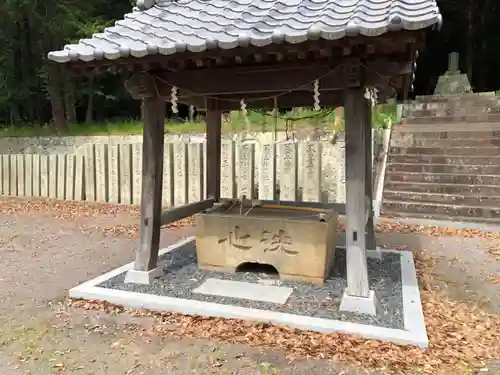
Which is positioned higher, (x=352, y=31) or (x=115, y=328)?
(x=352, y=31)

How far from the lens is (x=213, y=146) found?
659 centimetres

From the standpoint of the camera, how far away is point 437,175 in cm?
953

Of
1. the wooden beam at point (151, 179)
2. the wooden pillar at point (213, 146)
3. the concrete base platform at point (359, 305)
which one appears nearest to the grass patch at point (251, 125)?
the wooden pillar at point (213, 146)

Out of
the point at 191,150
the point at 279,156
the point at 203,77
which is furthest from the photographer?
the point at 191,150

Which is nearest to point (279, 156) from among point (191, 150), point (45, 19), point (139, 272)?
point (191, 150)

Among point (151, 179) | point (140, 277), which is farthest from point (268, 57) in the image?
Result: point (140, 277)

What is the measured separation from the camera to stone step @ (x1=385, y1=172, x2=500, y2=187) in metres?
9.04

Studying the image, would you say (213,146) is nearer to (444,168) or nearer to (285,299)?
(285,299)

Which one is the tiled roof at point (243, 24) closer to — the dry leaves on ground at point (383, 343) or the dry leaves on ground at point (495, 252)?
the dry leaves on ground at point (383, 343)

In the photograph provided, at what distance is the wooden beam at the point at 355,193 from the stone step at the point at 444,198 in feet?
18.6

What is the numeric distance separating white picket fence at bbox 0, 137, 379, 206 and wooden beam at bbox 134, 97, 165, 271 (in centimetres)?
445

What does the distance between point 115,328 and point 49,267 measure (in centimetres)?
237

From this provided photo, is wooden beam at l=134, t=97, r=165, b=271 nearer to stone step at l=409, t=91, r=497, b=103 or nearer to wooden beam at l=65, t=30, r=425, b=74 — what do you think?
wooden beam at l=65, t=30, r=425, b=74

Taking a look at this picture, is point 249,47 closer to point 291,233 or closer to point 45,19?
point 291,233
